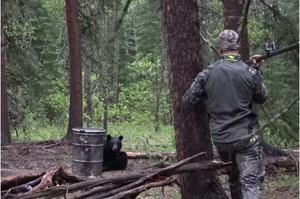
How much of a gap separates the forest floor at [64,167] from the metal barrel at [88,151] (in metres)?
0.49

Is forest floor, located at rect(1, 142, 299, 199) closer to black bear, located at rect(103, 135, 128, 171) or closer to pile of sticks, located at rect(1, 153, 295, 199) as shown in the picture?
black bear, located at rect(103, 135, 128, 171)

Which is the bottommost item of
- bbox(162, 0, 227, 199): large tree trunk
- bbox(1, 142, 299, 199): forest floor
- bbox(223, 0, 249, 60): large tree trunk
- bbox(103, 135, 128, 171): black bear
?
bbox(1, 142, 299, 199): forest floor

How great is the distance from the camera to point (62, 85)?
3309 cm

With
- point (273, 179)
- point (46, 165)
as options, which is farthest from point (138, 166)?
point (273, 179)

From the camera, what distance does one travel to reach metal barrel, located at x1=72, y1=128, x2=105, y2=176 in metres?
9.80

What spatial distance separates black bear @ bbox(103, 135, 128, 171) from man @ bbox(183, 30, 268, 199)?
5.10m

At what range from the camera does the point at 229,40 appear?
5918 mm

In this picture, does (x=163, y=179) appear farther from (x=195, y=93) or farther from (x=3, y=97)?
(x=3, y=97)

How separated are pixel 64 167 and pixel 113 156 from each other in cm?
116

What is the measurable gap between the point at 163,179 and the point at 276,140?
665 centimetres

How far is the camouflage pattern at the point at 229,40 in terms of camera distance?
5.90 m

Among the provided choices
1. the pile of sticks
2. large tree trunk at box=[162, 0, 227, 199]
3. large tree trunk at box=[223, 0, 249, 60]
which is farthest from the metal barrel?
large tree trunk at box=[162, 0, 227, 199]

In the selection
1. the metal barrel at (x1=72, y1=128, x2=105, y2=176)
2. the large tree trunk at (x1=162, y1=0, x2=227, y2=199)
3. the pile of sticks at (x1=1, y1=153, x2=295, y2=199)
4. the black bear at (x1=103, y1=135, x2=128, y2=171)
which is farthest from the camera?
the black bear at (x1=103, y1=135, x2=128, y2=171)

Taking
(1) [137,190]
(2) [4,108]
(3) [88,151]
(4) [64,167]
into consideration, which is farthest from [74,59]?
(1) [137,190]
